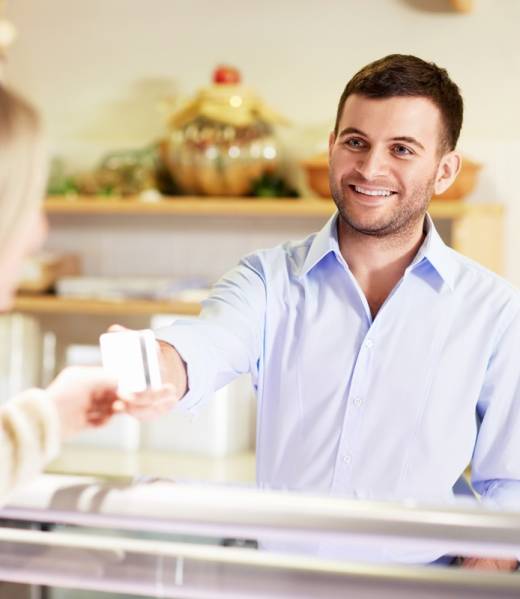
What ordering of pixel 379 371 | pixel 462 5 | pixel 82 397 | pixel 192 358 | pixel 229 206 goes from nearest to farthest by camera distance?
pixel 82 397 < pixel 192 358 < pixel 379 371 < pixel 462 5 < pixel 229 206

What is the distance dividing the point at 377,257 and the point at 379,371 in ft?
0.38

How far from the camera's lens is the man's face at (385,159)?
2.90 ft

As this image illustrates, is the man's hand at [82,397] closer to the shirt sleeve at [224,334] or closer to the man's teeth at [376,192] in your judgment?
the shirt sleeve at [224,334]

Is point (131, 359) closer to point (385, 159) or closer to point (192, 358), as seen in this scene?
point (192, 358)

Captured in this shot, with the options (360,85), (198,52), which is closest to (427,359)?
(360,85)

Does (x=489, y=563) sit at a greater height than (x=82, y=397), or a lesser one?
lesser

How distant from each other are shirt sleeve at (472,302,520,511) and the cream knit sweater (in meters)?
0.53

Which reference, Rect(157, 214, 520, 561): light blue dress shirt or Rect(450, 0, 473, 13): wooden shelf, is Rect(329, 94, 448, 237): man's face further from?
Rect(450, 0, 473, 13): wooden shelf

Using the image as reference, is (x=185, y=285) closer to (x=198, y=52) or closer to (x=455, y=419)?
(x=198, y=52)

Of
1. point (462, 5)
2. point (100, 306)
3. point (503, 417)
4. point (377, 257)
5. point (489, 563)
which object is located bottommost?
point (100, 306)

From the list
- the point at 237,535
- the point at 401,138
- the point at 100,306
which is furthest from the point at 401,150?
the point at 100,306

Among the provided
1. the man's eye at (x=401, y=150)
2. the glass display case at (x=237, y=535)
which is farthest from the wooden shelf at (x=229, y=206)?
the glass display case at (x=237, y=535)

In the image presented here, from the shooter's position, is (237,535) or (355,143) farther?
(355,143)

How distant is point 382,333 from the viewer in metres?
0.97
